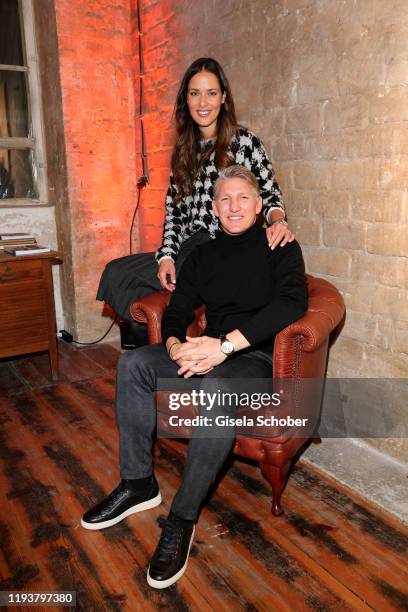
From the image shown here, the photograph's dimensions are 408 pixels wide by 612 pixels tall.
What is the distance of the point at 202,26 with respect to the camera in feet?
10.2

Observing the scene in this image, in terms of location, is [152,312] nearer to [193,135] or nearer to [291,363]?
[291,363]

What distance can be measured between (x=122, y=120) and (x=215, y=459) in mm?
2930

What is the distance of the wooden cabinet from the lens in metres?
3.20

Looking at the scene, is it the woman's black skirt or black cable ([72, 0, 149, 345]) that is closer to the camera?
the woman's black skirt

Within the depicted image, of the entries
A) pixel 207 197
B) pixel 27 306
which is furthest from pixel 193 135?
pixel 27 306

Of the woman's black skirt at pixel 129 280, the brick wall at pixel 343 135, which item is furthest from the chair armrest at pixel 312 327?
the woman's black skirt at pixel 129 280

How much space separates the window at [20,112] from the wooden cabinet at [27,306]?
3.08ft

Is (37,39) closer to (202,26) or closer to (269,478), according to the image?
(202,26)

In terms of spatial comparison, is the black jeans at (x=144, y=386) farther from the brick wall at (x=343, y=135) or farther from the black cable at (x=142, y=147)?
the black cable at (x=142, y=147)

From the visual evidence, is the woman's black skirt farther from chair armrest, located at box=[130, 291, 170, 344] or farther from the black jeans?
the black jeans

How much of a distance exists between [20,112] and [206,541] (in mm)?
3391

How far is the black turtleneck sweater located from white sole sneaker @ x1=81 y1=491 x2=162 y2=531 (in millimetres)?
645

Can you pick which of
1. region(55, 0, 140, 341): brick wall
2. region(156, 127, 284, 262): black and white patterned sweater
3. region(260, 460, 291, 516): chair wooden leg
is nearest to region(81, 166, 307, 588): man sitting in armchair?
region(260, 460, 291, 516): chair wooden leg

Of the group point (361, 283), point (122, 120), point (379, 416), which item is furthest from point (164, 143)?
point (379, 416)
